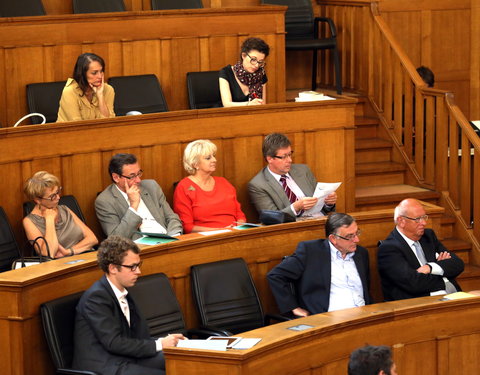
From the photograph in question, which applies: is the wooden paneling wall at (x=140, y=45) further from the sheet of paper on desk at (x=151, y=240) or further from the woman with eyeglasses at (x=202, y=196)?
the sheet of paper on desk at (x=151, y=240)

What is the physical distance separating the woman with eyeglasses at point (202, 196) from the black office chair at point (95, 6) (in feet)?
6.92

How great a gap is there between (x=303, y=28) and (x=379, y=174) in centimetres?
170

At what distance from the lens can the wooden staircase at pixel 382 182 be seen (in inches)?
278

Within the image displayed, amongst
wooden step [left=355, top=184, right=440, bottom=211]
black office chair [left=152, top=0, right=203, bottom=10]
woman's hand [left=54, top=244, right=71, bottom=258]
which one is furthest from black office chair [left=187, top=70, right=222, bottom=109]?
woman's hand [left=54, top=244, right=71, bottom=258]

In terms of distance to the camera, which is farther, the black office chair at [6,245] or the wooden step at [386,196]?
the wooden step at [386,196]

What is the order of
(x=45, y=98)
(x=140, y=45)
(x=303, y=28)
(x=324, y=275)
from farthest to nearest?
1. (x=303, y=28)
2. (x=140, y=45)
3. (x=45, y=98)
4. (x=324, y=275)

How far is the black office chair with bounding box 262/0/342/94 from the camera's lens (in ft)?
27.9

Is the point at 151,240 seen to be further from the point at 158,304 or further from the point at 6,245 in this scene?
the point at 6,245

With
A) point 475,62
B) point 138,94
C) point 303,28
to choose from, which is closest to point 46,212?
point 138,94

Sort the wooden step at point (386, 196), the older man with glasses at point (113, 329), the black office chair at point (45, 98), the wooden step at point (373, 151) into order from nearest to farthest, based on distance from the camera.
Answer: the older man with glasses at point (113, 329), the black office chair at point (45, 98), the wooden step at point (386, 196), the wooden step at point (373, 151)

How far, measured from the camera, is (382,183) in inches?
307

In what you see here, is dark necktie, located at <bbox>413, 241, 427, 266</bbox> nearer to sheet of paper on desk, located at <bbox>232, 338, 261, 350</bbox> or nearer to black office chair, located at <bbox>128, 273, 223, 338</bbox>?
black office chair, located at <bbox>128, 273, 223, 338</bbox>

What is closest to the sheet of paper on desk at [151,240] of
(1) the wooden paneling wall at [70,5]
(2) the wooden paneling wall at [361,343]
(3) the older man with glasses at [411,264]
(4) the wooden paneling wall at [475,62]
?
(2) the wooden paneling wall at [361,343]

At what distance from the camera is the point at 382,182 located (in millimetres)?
7793
